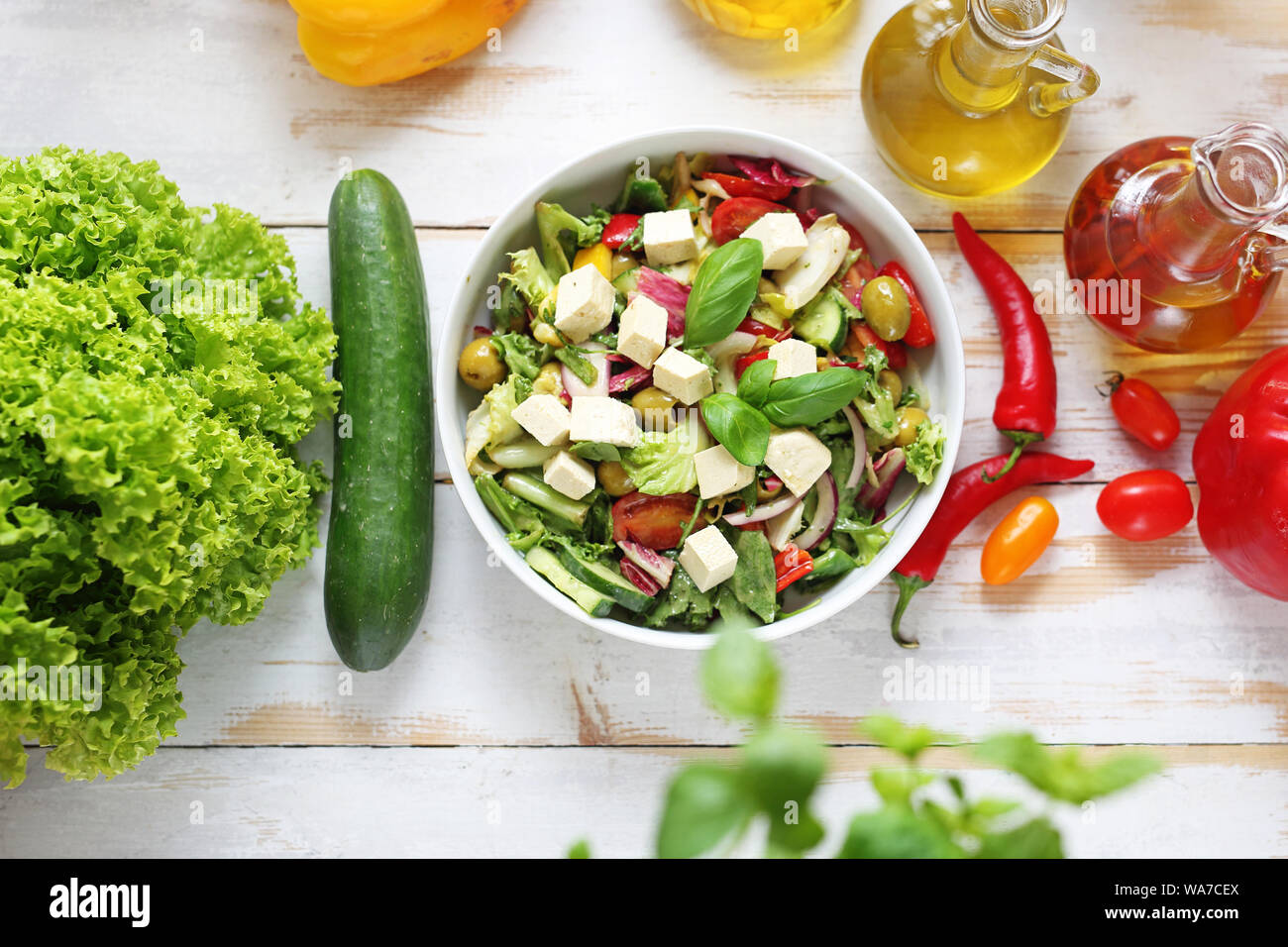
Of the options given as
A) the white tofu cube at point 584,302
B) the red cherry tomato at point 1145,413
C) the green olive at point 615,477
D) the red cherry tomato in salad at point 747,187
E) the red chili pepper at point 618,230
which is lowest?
the green olive at point 615,477

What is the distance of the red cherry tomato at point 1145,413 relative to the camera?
5.28 ft

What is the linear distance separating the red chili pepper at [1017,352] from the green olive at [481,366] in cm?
83

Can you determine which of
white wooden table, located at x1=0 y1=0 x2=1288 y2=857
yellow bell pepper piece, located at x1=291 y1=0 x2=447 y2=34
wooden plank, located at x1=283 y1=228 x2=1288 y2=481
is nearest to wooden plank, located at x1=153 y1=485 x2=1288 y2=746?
white wooden table, located at x1=0 y1=0 x2=1288 y2=857

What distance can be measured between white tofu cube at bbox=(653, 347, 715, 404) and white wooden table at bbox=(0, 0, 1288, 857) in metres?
0.48

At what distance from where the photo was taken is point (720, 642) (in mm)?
425

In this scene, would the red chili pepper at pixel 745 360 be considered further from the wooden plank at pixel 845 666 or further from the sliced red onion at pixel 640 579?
the wooden plank at pixel 845 666

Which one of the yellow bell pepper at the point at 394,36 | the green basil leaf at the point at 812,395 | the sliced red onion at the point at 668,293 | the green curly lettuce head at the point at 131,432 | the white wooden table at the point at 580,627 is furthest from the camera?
the white wooden table at the point at 580,627

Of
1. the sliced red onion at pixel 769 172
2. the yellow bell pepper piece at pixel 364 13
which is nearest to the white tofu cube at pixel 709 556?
→ the sliced red onion at pixel 769 172

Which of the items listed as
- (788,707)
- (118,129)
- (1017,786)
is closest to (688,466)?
(788,707)

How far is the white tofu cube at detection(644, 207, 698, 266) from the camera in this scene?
140 cm

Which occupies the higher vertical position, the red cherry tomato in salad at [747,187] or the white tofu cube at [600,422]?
the red cherry tomato in salad at [747,187]

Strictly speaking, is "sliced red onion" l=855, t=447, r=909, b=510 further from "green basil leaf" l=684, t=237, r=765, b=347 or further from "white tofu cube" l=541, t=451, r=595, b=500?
"white tofu cube" l=541, t=451, r=595, b=500

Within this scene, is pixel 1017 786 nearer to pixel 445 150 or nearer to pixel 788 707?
pixel 788 707
